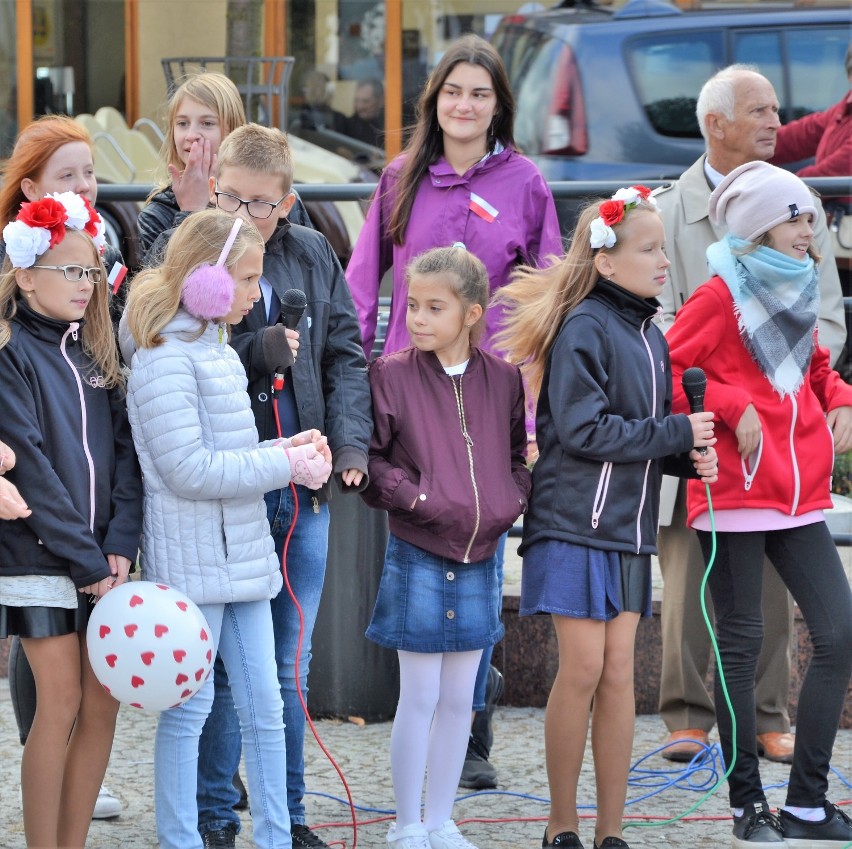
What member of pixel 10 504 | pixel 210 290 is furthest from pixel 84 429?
pixel 210 290

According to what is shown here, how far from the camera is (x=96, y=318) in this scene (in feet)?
11.6

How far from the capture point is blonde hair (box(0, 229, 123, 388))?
344cm

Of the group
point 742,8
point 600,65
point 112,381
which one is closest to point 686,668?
point 112,381

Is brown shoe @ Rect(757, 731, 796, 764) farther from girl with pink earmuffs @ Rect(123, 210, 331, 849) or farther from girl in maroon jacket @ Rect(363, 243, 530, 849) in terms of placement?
girl with pink earmuffs @ Rect(123, 210, 331, 849)

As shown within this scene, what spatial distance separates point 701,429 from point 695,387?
12cm

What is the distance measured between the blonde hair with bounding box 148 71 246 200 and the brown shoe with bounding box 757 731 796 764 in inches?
100

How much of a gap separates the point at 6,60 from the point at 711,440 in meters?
8.95

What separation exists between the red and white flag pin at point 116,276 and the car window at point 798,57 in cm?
598

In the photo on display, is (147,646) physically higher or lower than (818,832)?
higher

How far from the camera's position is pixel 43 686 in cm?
338

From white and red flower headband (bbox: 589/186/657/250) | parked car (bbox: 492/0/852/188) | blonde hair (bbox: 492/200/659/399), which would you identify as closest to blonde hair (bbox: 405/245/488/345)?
blonde hair (bbox: 492/200/659/399)

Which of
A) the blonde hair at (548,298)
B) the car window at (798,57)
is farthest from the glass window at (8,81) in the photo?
the blonde hair at (548,298)

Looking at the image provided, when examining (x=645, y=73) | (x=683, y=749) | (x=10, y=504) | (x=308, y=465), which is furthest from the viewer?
(x=645, y=73)

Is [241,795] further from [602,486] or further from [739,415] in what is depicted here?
[739,415]
